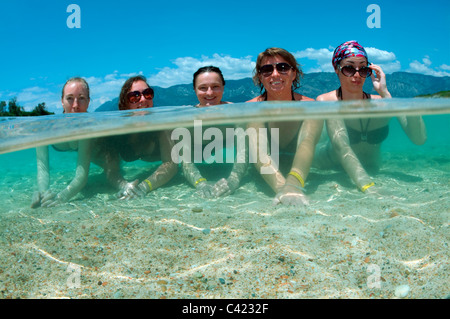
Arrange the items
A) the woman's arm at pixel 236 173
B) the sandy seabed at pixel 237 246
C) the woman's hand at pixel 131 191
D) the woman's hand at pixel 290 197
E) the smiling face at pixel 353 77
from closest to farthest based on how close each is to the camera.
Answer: the sandy seabed at pixel 237 246, the woman's hand at pixel 290 197, the woman's arm at pixel 236 173, the woman's hand at pixel 131 191, the smiling face at pixel 353 77

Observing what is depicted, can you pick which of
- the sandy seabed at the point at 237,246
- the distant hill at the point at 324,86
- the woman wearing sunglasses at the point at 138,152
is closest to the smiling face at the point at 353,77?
the sandy seabed at the point at 237,246

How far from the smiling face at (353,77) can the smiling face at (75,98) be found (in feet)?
19.0

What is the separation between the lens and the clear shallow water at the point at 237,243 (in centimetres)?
279

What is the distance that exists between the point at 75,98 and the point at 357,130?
6.48m

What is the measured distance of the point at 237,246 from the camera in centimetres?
339

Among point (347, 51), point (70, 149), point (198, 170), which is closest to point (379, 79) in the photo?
point (347, 51)

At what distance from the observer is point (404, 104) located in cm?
626

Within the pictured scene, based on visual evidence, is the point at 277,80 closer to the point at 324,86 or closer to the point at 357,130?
the point at 357,130

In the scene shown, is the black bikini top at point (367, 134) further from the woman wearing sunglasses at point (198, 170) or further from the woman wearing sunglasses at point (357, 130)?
the woman wearing sunglasses at point (198, 170)

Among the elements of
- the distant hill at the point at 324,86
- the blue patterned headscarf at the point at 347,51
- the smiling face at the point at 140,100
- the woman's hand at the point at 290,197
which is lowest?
the woman's hand at the point at 290,197

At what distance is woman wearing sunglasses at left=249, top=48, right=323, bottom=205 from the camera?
4911 mm

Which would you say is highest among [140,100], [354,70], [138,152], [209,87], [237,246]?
[354,70]
